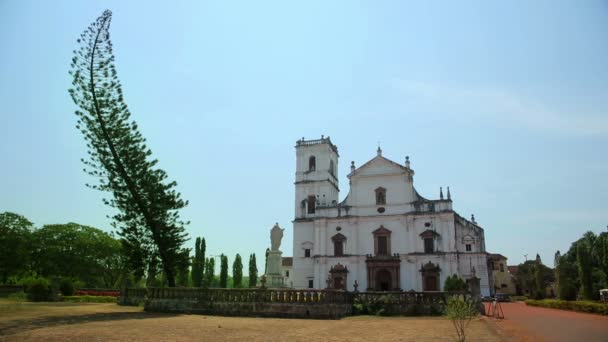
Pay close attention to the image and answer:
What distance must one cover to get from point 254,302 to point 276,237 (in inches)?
184

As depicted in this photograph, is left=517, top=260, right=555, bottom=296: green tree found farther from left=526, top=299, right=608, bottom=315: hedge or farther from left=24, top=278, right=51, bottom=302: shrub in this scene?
left=24, top=278, right=51, bottom=302: shrub

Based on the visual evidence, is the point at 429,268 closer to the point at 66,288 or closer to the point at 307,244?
the point at 307,244

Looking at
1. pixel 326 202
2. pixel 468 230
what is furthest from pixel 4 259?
pixel 468 230

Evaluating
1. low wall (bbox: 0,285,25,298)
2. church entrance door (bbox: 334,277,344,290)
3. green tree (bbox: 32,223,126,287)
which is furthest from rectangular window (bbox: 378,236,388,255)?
low wall (bbox: 0,285,25,298)

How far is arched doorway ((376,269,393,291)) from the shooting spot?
133 feet

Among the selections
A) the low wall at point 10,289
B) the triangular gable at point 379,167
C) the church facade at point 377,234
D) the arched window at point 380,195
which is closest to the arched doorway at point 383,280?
the church facade at point 377,234

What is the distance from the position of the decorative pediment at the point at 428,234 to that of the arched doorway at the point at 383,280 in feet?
15.4

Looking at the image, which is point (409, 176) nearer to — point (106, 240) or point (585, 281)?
point (585, 281)

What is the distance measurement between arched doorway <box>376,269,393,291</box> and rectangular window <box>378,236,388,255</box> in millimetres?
1711

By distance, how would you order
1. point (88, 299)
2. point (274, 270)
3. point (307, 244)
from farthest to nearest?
point (307, 244) → point (88, 299) → point (274, 270)

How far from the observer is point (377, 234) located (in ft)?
138

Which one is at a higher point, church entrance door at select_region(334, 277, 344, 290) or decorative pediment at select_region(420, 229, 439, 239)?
decorative pediment at select_region(420, 229, 439, 239)

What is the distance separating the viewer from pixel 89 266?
162 ft

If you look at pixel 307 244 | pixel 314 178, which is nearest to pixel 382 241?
pixel 307 244
